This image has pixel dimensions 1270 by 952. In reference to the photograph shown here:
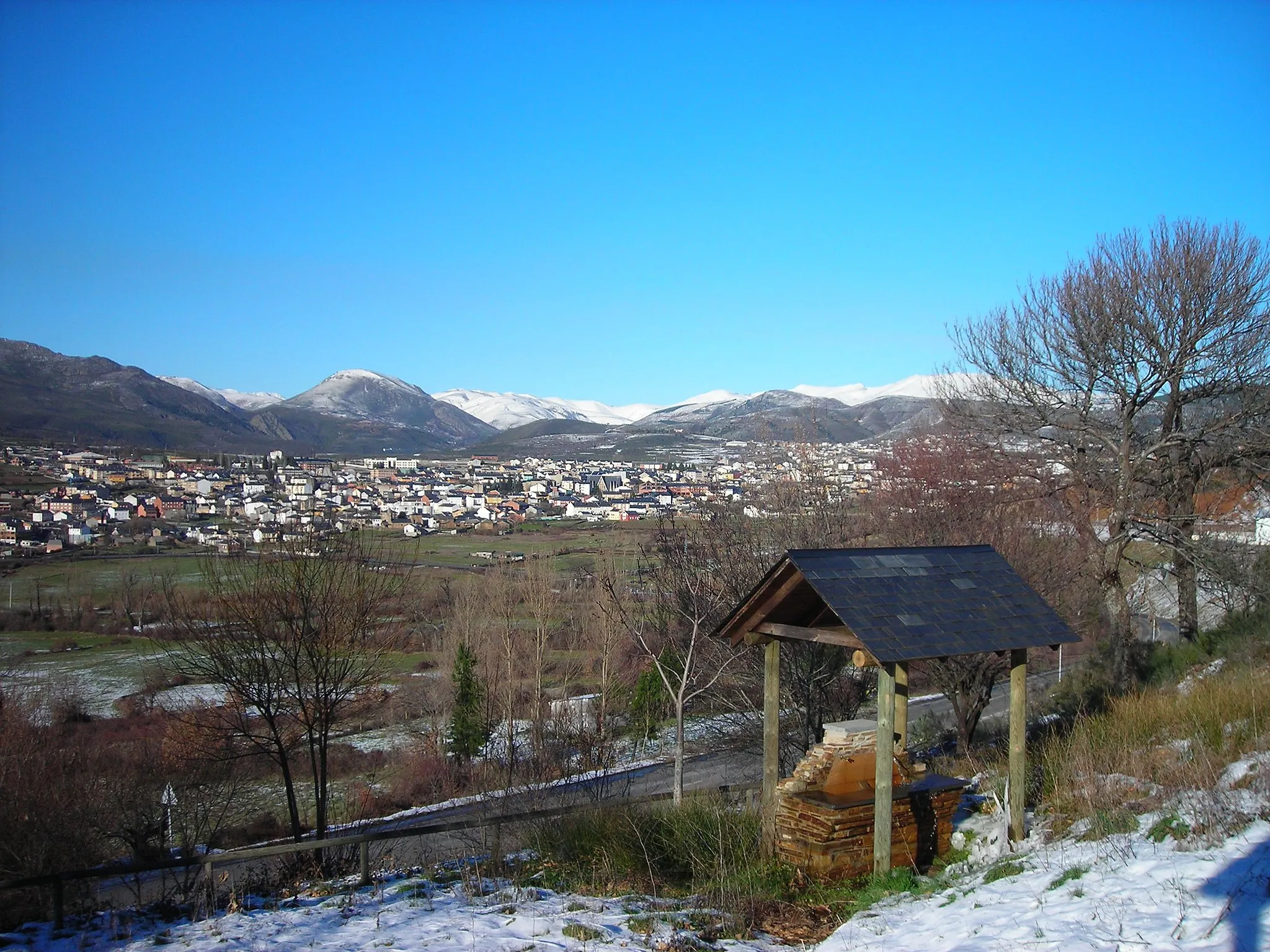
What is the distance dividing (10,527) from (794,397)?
148 metres

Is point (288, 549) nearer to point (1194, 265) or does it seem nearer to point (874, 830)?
point (874, 830)

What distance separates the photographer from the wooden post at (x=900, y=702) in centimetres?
820

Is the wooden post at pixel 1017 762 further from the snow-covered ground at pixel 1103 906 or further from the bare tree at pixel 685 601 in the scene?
the bare tree at pixel 685 601

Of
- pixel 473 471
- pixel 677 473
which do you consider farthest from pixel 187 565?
pixel 473 471

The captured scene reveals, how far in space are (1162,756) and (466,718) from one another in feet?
75.4

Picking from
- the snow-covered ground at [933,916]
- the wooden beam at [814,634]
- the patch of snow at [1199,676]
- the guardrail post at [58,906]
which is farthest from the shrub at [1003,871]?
the guardrail post at [58,906]

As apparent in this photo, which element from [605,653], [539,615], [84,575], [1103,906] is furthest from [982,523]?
[84,575]

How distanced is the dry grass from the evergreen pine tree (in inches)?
793

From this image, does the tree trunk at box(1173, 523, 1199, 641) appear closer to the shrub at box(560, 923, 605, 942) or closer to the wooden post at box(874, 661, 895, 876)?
the wooden post at box(874, 661, 895, 876)

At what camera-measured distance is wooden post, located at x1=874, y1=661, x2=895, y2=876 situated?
7.85 metres

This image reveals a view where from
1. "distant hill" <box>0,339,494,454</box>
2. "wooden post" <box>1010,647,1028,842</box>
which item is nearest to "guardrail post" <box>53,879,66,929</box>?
"wooden post" <box>1010,647,1028,842</box>

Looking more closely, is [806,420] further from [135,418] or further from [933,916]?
[135,418]

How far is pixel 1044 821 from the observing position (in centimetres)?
851

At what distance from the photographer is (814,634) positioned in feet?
28.3
